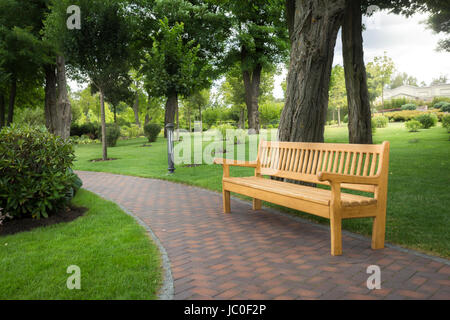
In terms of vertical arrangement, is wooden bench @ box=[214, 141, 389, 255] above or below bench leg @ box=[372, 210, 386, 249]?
above

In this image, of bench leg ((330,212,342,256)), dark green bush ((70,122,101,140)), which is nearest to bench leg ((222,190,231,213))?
bench leg ((330,212,342,256))

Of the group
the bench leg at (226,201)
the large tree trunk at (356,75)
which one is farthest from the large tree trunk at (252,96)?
the bench leg at (226,201)

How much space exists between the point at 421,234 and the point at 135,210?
14.1 feet

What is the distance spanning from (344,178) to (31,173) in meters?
4.26

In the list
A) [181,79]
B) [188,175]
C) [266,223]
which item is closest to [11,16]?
[181,79]

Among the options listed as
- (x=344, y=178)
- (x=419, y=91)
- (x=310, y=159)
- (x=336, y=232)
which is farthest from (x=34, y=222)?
(x=419, y=91)

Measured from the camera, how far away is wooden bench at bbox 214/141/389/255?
3.65 meters

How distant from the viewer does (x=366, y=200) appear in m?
3.77

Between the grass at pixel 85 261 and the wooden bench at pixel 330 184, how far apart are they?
5.41 ft

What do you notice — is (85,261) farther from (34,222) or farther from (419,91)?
(419,91)

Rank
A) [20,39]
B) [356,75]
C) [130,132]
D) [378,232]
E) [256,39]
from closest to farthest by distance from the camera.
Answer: [378,232], [356,75], [20,39], [256,39], [130,132]

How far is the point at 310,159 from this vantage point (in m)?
5.04

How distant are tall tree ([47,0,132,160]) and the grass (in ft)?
36.1

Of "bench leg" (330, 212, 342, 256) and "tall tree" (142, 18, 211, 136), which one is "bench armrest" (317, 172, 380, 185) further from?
"tall tree" (142, 18, 211, 136)
